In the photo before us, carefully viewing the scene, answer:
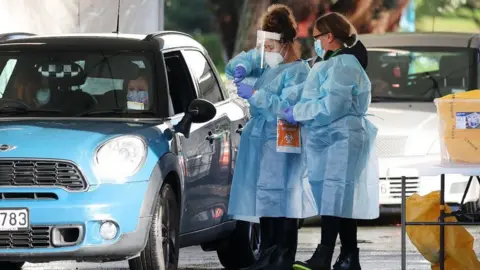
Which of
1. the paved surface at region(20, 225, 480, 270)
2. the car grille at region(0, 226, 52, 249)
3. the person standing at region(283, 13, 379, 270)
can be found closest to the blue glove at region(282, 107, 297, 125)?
the person standing at region(283, 13, 379, 270)

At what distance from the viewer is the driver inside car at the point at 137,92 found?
11625 millimetres

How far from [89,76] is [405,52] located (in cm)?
718

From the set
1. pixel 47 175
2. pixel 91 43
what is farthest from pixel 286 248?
pixel 47 175

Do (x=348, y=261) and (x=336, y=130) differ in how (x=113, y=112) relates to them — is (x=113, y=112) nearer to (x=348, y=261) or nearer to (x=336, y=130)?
(x=336, y=130)

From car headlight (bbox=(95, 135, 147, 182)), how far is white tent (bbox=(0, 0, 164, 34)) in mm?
6100

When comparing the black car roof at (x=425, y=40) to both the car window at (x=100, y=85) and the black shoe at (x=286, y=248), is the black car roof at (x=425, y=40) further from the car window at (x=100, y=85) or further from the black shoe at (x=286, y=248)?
the car window at (x=100, y=85)

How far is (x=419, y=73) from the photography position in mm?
18250

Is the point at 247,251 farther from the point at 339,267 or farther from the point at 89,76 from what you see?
the point at 89,76

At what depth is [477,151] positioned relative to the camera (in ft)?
36.3

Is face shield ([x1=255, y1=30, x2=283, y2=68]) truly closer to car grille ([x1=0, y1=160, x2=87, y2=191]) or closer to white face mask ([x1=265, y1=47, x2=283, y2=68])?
white face mask ([x1=265, y1=47, x2=283, y2=68])

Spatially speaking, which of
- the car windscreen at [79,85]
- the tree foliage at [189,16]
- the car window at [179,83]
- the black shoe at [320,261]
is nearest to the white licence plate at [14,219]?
the car windscreen at [79,85]

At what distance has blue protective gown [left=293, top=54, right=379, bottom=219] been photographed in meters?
11.5

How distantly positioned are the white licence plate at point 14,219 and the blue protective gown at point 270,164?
206 centimetres

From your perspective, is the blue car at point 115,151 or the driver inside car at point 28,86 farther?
the driver inside car at point 28,86
